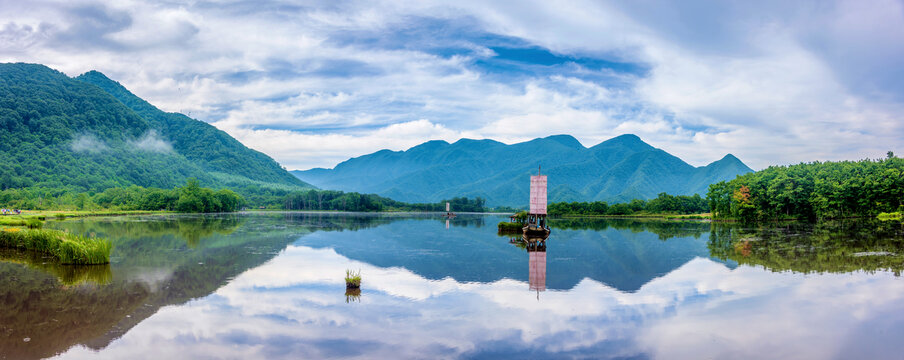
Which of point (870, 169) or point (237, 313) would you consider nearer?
point (237, 313)

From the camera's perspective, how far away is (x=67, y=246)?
25422mm

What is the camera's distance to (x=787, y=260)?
27.9 m

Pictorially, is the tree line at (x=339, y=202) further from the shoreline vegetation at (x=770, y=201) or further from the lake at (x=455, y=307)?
the lake at (x=455, y=307)

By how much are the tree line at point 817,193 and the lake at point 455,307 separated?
5573cm

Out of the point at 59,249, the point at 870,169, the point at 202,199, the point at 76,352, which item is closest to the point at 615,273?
the point at 76,352

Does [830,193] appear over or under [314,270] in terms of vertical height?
over

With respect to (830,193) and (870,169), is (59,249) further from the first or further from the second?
(870,169)

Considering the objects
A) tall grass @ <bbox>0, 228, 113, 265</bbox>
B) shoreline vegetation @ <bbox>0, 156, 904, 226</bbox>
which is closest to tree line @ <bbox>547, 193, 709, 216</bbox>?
shoreline vegetation @ <bbox>0, 156, 904, 226</bbox>

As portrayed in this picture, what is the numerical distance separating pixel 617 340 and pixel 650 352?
1.05 meters

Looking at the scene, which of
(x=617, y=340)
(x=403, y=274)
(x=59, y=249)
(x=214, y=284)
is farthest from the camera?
(x=59, y=249)

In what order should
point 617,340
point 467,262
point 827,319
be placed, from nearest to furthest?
point 617,340 < point 827,319 < point 467,262

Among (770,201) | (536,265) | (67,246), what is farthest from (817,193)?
(67,246)

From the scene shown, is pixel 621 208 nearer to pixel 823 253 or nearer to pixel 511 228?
pixel 511 228

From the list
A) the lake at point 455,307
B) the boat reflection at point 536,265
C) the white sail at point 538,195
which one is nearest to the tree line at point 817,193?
the white sail at point 538,195
